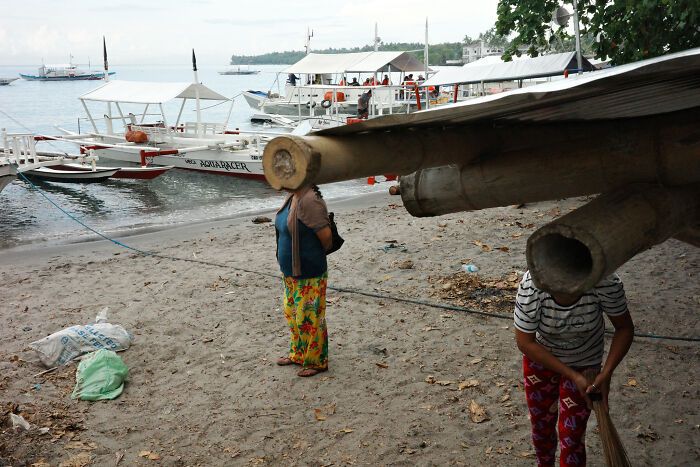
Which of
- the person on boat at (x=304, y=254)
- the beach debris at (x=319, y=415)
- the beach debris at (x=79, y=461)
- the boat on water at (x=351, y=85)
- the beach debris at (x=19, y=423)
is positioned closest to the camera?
the beach debris at (x=79, y=461)

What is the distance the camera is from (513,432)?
16.6ft

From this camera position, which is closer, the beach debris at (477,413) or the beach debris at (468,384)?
the beach debris at (477,413)

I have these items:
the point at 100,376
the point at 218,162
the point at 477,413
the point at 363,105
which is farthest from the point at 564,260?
the point at 363,105

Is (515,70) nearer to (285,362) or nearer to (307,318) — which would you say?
(285,362)

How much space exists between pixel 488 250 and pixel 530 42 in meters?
5.85

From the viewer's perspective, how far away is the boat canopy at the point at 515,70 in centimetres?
2175

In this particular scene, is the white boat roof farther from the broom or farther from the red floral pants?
the broom

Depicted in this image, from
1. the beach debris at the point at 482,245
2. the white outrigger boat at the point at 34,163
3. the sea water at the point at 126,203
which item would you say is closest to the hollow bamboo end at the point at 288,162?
the beach debris at the point at 482,245

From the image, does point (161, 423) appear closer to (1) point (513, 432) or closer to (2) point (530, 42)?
(1) point (513, 432)

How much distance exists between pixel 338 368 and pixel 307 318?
69 cm

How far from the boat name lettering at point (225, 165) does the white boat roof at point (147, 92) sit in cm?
255

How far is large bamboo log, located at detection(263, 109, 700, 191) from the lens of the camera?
6.33 feet

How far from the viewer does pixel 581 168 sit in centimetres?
242

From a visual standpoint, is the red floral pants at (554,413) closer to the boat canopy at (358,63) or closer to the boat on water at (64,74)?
the boat canopy at (358,63)
